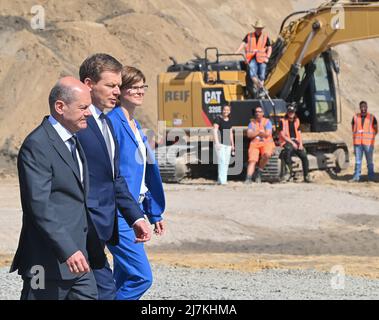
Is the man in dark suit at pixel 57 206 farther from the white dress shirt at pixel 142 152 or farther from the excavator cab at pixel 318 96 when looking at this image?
the excavator cab at pixel 318 96

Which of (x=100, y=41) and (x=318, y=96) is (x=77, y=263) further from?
(x=100, y=41)

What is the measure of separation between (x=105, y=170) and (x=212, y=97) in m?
15.8

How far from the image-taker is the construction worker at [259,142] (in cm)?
2005

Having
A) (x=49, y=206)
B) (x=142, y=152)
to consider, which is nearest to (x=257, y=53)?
(x=142, y=152)

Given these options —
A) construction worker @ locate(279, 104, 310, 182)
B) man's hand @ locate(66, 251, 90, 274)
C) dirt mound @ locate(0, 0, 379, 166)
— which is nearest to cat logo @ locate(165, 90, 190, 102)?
construction worker @ locate(279, 104, 310, 182)

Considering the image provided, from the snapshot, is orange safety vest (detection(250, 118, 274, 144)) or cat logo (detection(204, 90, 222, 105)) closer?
orange safety vest (detection(250, 118, 274, 144))

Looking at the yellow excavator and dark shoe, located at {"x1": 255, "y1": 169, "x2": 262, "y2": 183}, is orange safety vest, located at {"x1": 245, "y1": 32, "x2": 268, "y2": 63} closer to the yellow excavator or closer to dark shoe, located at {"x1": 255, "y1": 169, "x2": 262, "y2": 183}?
the yellow excavator

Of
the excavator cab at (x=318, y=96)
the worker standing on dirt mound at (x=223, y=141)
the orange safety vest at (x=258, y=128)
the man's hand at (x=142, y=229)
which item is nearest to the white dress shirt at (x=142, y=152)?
the man's hand at (x=142, y=229)

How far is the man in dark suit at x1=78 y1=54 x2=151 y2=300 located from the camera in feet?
19.3

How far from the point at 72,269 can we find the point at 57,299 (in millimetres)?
244

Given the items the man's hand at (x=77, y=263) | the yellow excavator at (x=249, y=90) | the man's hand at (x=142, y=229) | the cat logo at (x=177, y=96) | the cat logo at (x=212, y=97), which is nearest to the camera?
the man's hand at (x=77, y=263)

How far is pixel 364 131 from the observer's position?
70.8ft

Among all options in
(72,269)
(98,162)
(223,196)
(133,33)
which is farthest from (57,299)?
(133,33)

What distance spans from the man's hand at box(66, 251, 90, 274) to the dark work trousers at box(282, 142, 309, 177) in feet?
51.6
